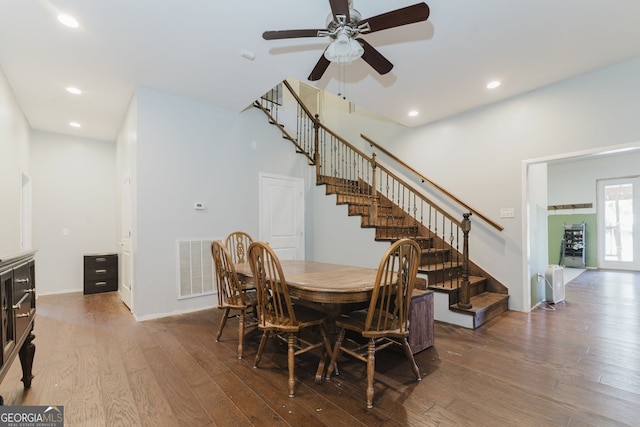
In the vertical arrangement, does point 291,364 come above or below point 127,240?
below

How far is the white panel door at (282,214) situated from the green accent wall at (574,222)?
759 centimetres

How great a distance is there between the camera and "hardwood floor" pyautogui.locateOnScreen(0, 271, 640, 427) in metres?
1.69

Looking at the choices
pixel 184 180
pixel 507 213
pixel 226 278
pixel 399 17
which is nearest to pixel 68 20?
pixel 184 180

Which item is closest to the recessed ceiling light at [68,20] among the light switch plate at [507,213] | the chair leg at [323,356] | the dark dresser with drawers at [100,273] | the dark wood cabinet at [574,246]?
the chair leg at [323,356]

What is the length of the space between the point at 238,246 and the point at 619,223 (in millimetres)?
9214

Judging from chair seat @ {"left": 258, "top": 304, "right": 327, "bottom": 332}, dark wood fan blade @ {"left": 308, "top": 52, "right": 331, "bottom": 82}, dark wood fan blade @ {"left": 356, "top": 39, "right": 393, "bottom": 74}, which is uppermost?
dark wood fan blade @ {"left": 308, "top": 52, "right": 331, "bottom": 82}

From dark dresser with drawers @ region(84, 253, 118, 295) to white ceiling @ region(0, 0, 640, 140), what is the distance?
2.48 metres

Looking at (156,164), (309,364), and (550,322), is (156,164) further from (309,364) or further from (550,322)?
(550,322)

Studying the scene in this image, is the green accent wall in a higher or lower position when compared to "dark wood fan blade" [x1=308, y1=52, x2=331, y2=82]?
lower

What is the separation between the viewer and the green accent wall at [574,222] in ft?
24.7

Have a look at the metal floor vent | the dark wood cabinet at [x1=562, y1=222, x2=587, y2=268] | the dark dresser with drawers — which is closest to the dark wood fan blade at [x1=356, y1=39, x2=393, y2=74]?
the metal floor vent

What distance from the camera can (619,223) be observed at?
713 centimetres

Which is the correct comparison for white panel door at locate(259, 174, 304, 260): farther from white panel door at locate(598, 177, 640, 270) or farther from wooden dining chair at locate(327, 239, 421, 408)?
white panel door at locate(598, 177, 640, 270)

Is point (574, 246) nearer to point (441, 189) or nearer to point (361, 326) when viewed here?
point (441, 189)
